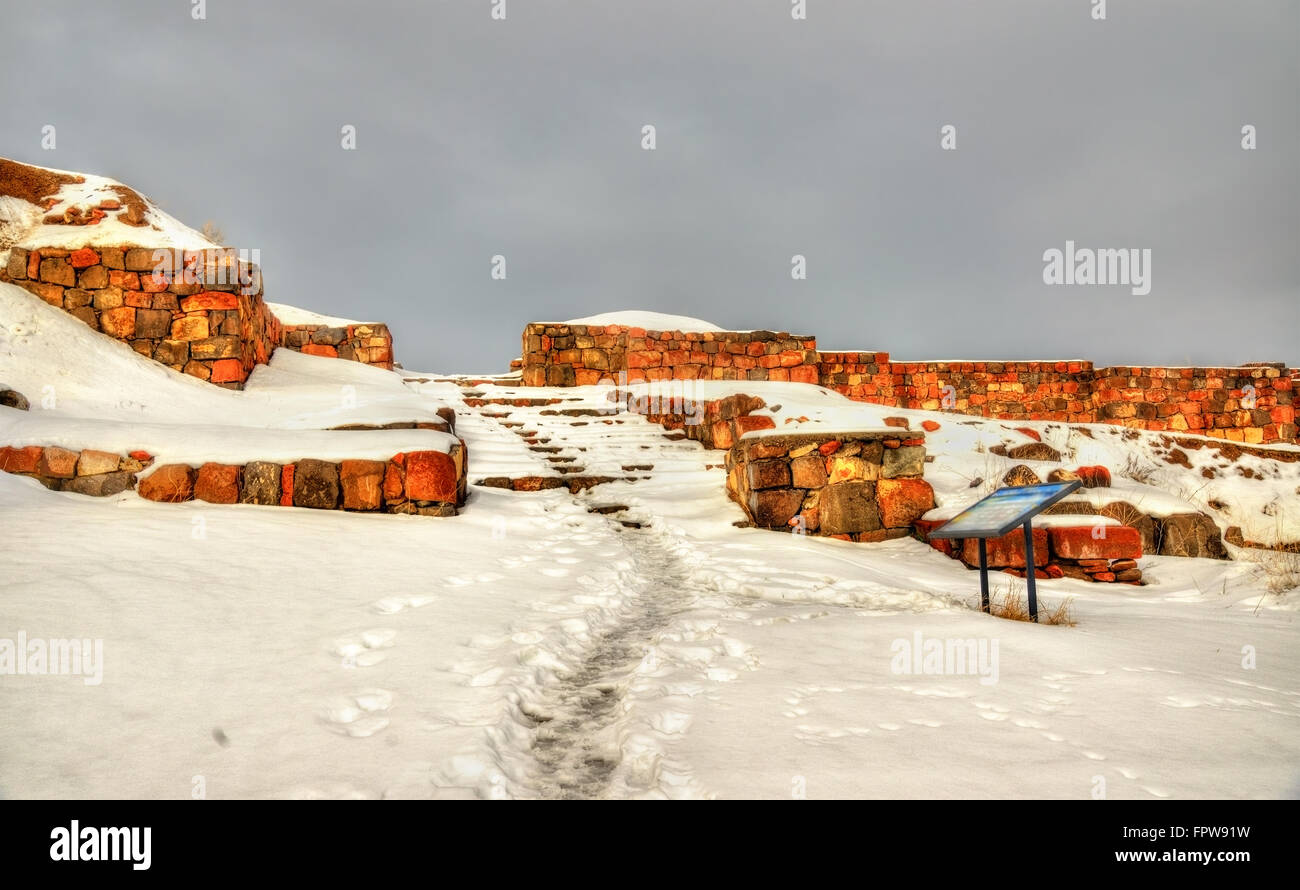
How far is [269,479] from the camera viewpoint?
5.15 m

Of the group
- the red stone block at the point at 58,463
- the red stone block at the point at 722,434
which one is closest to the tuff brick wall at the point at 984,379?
the red stone block at the point at 722,434

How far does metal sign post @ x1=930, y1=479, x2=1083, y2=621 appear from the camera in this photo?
3707 mm

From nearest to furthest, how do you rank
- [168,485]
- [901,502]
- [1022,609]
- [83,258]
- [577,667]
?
1. [577,667]
2. [1022,609]
3. [168,485]
4. [901,502]
5. [83,258]

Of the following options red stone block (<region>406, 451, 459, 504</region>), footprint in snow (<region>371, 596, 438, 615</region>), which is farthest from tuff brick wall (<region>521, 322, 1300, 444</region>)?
footprint in snow (<region>371, 596, 438, 615</region>)

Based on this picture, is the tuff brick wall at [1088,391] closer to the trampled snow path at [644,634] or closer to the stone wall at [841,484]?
the trampled snow path at [644,634]

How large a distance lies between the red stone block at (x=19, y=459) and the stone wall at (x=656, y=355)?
10138 millimetres

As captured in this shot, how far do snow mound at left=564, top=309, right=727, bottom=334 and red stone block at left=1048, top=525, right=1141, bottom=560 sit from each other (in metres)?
10.5

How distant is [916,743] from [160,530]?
433cm

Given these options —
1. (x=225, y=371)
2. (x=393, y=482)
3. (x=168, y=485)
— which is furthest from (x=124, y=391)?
(x=393, y=482)

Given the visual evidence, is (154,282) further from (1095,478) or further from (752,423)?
(1095,478)

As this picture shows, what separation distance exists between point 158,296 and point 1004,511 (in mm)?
9890

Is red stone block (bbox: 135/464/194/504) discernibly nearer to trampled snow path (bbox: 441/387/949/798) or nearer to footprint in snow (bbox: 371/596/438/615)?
footprint in snow (bbox: 371/596/438/615)

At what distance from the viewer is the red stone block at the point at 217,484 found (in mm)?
4977

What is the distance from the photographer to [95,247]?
8109 millimetres
